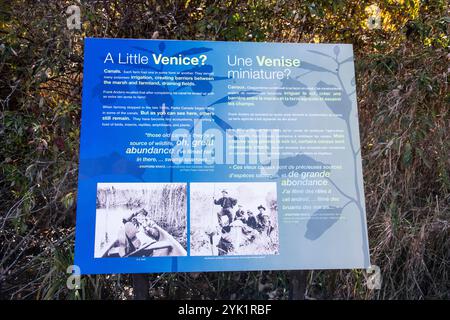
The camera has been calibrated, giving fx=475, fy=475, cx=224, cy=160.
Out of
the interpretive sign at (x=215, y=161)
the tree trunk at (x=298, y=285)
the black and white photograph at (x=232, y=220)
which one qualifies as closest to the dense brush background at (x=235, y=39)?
the tree trunk at (x=298, y=285)

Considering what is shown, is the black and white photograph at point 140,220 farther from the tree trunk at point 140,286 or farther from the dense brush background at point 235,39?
the dense brush background at point 235,39

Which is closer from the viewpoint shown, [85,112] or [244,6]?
[85,112]

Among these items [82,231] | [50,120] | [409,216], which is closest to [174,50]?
[82,231]

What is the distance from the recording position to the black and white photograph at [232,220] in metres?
2.91

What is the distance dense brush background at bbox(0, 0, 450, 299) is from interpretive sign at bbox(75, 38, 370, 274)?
0.80 m

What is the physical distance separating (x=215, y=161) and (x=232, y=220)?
38 centimetres

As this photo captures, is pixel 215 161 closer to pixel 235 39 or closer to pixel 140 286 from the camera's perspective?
pixel 140 286

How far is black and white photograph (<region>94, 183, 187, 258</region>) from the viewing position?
2.83 m

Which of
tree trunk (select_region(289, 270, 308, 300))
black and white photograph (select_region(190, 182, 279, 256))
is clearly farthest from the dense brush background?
black and white photograph (select_region(190, 182, 279, 256))

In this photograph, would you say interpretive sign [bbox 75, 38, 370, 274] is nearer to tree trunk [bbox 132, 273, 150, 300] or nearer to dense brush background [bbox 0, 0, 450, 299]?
tree trunk [bbox 132, 273, 150, 300]

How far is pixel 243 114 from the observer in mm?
3035

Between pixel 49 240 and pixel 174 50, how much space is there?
1.89 meters

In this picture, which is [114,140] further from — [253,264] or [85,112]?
[253,264]

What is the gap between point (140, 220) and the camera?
2.87 meters
